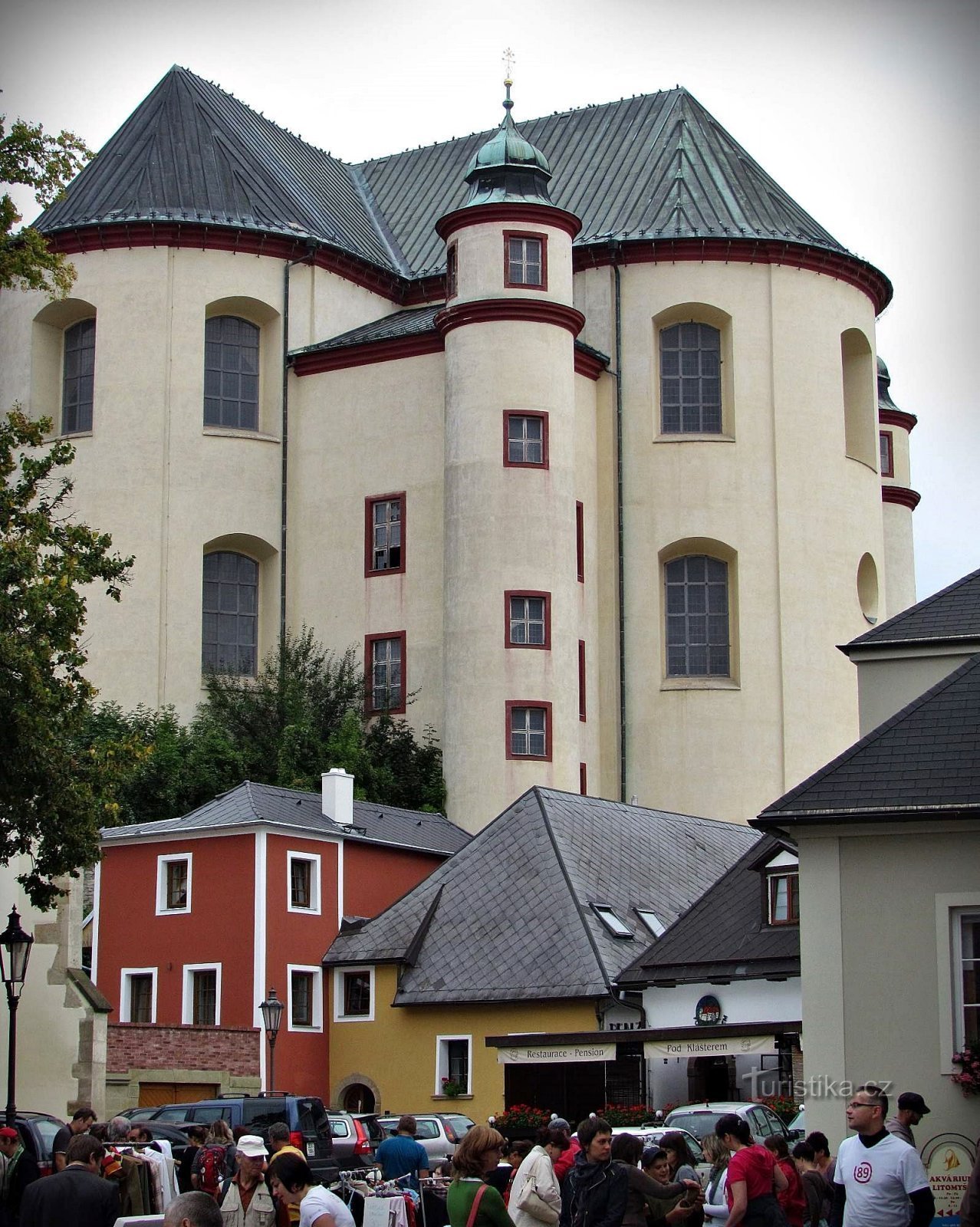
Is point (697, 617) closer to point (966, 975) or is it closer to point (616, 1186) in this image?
point (966, 975)

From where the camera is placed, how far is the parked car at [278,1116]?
24.6 m

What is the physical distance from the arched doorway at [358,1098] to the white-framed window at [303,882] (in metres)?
3.51

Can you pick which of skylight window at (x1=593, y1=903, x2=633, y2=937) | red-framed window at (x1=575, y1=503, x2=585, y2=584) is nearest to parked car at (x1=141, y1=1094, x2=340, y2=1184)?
skylight window at (x1=593, y1=903, x2=633, y2=937)

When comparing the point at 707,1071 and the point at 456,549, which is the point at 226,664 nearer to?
the point at 456,549

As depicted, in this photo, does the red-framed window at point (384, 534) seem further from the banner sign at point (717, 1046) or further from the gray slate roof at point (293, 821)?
the banner sign at point (717, 1046)

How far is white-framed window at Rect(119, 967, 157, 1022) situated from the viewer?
42938mm

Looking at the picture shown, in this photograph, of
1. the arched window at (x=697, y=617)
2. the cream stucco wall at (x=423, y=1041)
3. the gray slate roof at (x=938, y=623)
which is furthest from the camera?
the arched window at (x=697, y=617)

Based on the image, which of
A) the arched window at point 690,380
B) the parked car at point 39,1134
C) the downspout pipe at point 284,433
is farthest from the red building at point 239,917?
the arched window at point 690,380

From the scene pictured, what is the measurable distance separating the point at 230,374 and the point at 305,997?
69.6 ft

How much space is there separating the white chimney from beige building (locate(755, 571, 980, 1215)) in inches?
959

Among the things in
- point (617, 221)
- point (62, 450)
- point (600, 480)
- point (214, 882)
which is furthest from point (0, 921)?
point (617, 221)

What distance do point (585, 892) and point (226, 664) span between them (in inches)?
718

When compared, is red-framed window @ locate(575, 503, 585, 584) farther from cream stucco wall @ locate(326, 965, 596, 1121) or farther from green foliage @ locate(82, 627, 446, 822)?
cream stucco wall @ locate(326, 965, 596, 1121)

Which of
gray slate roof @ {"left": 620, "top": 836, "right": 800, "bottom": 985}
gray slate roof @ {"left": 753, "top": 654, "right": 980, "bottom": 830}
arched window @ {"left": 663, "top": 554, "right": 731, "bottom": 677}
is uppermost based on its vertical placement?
arched window @ {"left": 663, "top": 554, "right": 731, "bottom": 677}
